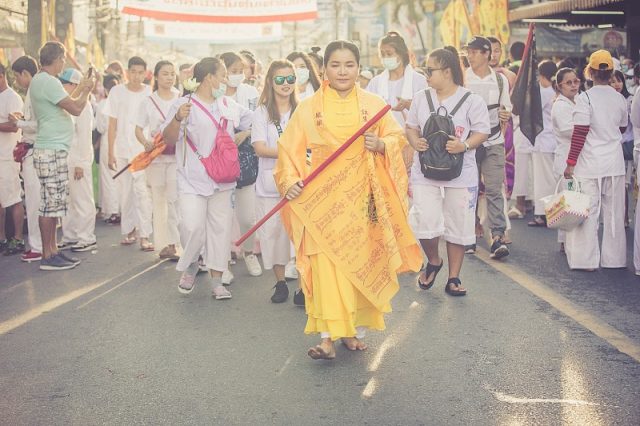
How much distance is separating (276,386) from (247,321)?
1.69m

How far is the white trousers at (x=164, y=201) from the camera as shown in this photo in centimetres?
952

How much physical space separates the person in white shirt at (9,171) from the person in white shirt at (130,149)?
1.10m

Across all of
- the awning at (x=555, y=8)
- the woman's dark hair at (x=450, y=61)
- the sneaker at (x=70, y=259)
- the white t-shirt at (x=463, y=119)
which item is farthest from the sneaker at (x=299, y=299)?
the awning at (x=555, y=8)

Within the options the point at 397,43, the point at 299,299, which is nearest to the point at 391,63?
the point at 397,43

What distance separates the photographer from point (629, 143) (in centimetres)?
1154

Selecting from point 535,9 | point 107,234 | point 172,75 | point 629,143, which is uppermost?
point 535,9

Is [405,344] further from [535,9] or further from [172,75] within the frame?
[535,9]

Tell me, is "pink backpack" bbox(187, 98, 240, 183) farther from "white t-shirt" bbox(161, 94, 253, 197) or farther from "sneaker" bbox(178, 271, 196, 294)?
"sneaker" bbox(178, 271, 196, 294)

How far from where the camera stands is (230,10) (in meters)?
25.0

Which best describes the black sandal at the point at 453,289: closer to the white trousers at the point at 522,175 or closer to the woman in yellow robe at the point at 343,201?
the woman in yellow robe at the point at 343,201

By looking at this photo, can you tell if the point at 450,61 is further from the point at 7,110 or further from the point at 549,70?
the point at 7,110

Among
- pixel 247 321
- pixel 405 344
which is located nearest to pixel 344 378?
pixel 405 344

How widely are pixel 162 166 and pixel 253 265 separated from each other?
156 cm

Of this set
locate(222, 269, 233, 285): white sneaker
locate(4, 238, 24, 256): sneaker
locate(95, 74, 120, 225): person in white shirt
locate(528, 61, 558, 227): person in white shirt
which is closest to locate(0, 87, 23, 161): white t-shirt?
locate(4, 238, 24, 256): sneaker
